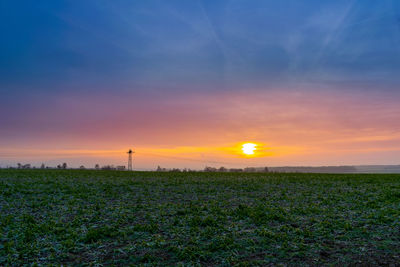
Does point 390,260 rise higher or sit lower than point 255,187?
lower

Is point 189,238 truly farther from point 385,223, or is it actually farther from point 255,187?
point 255,187

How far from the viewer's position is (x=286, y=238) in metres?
15.2

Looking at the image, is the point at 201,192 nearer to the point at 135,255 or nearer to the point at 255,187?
the point at 255,187

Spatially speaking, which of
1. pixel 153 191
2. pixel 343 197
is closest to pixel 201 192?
pixel 153 191

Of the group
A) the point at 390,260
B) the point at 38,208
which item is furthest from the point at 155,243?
the point at 38,208

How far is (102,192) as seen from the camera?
29016mm

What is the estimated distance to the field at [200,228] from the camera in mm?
13273

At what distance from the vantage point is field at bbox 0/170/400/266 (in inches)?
523

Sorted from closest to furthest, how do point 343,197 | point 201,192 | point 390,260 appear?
point 390,260 → point 343,197 → point 201,192

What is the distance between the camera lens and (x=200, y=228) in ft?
55.6

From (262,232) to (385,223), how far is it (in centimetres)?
773

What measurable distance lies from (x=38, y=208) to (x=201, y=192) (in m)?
13.8

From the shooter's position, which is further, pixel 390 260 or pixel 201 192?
pixel 201 192

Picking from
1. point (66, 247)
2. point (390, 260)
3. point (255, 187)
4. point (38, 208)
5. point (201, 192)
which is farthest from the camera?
point (255, 187)
